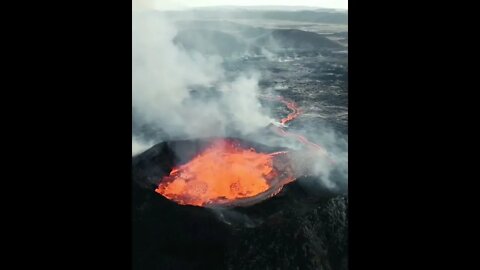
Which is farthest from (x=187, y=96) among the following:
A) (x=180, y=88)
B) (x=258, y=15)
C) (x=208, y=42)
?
(x=258, y=15)

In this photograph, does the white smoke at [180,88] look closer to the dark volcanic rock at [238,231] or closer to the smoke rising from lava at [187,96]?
the smoke rising from lava at [187,96]

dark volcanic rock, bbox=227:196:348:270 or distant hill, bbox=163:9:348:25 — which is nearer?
dark volcanic rock, bbox=227:196:348:270

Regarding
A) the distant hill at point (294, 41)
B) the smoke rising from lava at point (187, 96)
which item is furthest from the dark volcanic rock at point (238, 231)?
the distant hill at point (294, 41)

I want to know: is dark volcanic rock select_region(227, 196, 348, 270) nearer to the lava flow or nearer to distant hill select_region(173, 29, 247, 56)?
the lava flow

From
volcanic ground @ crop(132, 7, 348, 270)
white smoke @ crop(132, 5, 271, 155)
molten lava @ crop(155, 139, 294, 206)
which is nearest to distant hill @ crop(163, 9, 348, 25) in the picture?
volcanic ground @ crop(132, 7, 348, 270)
